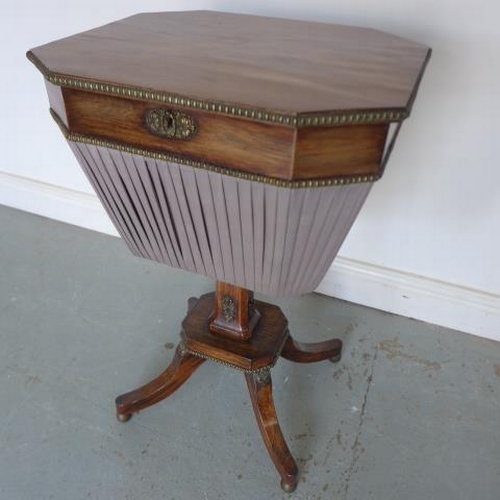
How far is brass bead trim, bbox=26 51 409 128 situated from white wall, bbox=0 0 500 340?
66 centimetres

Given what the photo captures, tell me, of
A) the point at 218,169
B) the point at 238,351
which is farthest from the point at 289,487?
the point at 218,169

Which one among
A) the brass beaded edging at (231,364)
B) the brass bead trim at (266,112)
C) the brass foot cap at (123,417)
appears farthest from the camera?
the brass foot cap at (123,417)

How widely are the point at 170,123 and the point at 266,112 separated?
167 millimetres

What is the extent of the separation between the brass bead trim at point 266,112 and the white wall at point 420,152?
0.66 metres

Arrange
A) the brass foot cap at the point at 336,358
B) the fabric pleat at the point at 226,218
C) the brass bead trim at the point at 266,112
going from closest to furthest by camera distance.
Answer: the brass bead trim at the point at 266,112, the fabric pleat at the point at 226,218, the brass foot cap at the point at 336,358

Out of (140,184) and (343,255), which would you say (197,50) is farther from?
(343,255)

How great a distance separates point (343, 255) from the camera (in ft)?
5.31

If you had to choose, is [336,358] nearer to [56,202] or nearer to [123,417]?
[123,417]

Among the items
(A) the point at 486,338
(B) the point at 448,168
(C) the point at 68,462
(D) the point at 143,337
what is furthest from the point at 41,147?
(A) the point at 486,338

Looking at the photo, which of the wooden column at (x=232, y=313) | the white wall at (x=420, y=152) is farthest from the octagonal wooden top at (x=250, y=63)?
the wooden column at (x=232, y=313)

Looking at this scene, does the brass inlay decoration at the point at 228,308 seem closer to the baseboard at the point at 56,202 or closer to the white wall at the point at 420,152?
the white wall at the point at 420,152

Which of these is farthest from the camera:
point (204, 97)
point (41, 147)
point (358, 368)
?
point (41, 147)

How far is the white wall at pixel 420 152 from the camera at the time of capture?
120 cm

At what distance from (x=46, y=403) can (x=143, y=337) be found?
32cm
